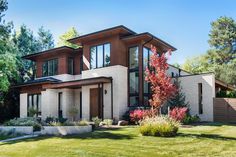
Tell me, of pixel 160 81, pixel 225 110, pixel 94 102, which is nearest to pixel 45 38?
pixel 94 102

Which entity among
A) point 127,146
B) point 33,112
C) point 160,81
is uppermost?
point 160,81

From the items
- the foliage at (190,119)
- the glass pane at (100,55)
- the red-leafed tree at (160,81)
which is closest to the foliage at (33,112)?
the glass pane at (100,55)

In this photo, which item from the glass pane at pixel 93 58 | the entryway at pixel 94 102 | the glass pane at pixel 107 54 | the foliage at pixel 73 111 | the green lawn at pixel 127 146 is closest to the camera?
the green lawn at pixel 127 146

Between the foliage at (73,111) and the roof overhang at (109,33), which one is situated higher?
the roof overhang at (109,33)

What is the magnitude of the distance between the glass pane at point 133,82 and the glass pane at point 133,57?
64cm

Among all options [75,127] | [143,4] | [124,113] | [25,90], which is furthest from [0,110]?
[143,4]

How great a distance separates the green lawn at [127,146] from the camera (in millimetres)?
11086

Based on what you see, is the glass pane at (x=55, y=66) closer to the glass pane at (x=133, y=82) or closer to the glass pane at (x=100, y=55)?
the glass pane at (x=100, y=55)

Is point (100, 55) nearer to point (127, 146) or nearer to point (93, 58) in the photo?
point (93, 58)

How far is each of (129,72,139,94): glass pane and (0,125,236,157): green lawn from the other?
31.9 ft

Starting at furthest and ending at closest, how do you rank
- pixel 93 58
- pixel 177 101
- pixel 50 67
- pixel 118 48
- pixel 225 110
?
pixel 50 67, pixel 93 58, pixel 177 101, pixel 118 48, pixel 225 110

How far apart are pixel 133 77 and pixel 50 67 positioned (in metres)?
9.82

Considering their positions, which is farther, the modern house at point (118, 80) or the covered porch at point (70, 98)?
the covered porch at point (70, 98)

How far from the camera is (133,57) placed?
80.9 ft
